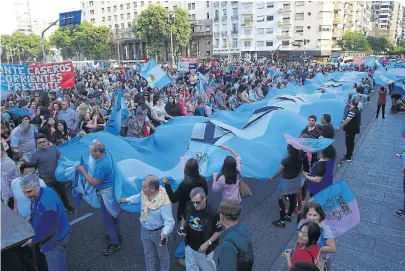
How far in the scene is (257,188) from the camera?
738 centimetres

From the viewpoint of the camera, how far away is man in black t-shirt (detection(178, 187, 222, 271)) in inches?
139

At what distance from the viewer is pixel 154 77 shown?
13.6 metres

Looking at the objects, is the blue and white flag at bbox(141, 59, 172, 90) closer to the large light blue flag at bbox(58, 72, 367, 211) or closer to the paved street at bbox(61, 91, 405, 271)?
the large light blue flag at bbox(58, 72, 367, 211)

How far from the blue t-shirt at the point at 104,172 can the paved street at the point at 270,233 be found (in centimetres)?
116

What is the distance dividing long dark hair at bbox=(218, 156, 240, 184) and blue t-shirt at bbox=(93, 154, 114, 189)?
1586 millimetres

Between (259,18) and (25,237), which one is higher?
(259,18)

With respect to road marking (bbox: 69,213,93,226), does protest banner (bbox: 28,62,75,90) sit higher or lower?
higher

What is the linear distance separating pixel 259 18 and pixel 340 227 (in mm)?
63705

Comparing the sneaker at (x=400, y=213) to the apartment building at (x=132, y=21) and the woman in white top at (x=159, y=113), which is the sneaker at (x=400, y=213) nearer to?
the woman in white top at (x=159, y=113)

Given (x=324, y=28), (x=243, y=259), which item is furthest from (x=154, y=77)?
(x=324, y=28)

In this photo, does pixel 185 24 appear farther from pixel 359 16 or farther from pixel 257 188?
pixel 257 188

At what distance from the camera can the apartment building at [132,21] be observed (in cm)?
6775

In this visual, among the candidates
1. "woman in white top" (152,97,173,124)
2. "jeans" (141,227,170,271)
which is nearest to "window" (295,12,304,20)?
"woman in white top" (152,97,173,124)

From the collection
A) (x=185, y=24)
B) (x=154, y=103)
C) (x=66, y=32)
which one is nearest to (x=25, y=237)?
(x=154, y=103)
